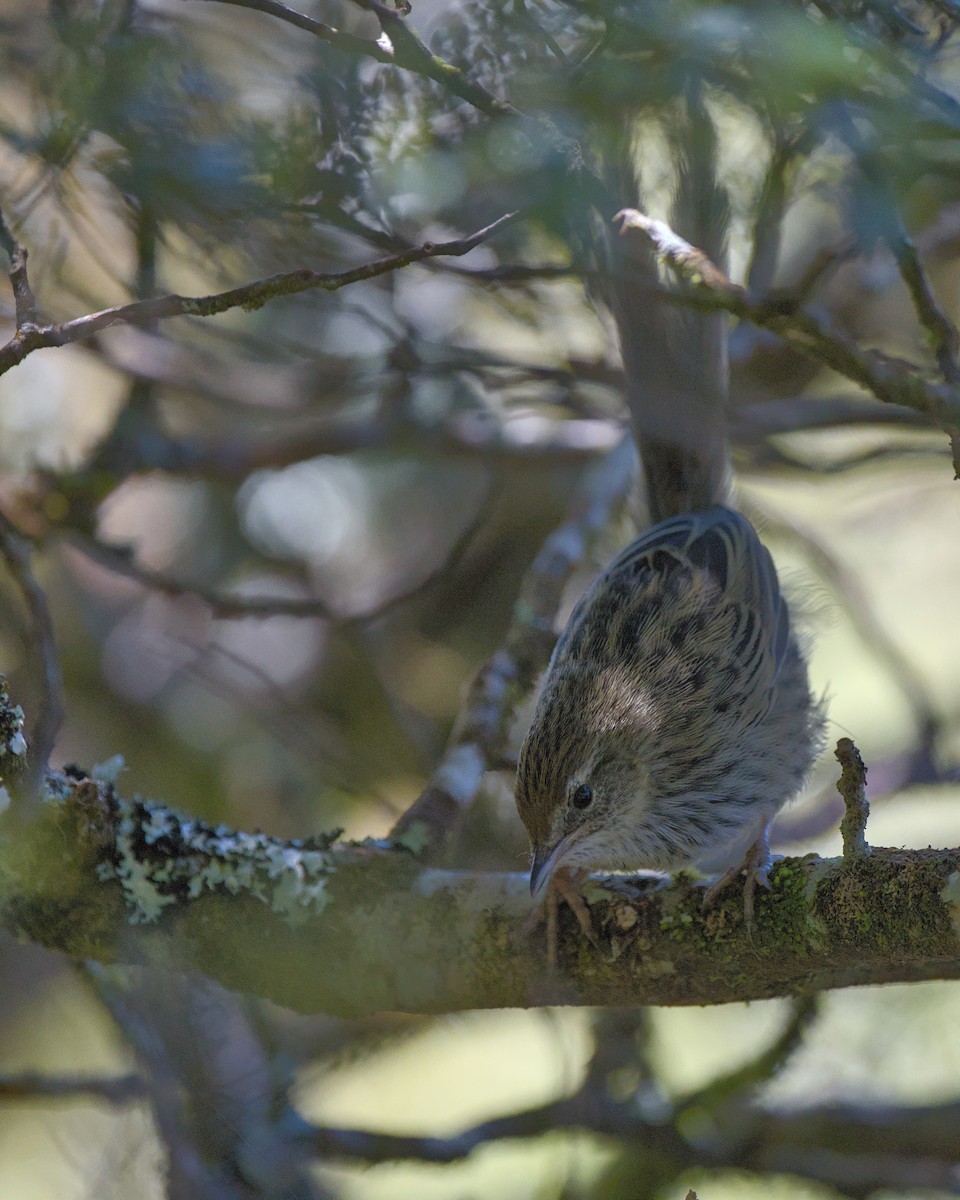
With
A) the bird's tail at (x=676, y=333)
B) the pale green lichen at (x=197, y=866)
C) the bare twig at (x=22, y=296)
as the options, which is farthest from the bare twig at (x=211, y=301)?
the pale green lichen at (x=197, y=866)

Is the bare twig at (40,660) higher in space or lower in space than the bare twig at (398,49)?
lower

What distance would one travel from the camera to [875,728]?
18.7ft

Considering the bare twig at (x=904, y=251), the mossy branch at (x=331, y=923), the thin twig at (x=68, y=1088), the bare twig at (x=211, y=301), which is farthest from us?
the thin twig at (x=68, y=1088)

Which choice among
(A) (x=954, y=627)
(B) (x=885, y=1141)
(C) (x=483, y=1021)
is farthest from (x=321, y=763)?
(A) (x=954, y=627)

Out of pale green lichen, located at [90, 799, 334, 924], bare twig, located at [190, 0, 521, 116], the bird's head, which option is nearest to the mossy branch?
pale green lichen, located at [90, 799, 334, 924]

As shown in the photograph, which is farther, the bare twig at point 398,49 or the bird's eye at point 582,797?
the bird's eye at point 582,797

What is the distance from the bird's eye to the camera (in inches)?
123

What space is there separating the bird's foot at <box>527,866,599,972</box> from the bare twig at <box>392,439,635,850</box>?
1.18ft

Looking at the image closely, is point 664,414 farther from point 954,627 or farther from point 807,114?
point 954,627

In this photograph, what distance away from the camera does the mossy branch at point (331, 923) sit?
2.52 m

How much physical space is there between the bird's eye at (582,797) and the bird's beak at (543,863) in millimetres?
105

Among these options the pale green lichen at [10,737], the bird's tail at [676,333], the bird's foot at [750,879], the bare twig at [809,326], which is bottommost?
the pale green lichen at [10,737]

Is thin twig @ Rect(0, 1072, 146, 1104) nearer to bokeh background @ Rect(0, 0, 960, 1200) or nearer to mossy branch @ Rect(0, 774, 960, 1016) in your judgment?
bokeh background @ Rect(0, 0, 960, 1200)

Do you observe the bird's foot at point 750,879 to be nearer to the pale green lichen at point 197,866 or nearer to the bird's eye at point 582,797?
the bird's eye at point 582,797
